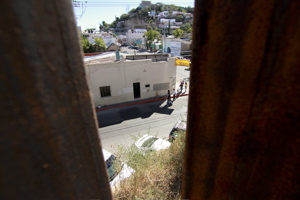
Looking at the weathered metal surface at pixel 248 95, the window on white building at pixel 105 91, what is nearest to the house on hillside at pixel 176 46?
the window on white building at pixel 105 91

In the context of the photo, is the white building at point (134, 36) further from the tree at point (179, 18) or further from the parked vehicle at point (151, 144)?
the parked vehicle at point (151, 144)

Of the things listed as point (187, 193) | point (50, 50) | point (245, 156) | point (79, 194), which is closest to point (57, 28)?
point (50, 50)

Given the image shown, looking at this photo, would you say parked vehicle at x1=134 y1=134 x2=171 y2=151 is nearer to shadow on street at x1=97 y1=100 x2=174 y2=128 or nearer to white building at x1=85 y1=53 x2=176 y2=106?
shadow on street at x1=97 y1=100 x2=174 y2=128

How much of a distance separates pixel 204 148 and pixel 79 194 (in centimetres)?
75

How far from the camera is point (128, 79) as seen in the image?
1409 cm

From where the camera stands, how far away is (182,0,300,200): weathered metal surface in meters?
0.61

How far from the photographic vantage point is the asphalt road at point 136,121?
10.3 m

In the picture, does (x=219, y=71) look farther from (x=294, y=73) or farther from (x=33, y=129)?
(x=33, y=129)

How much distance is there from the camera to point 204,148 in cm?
104

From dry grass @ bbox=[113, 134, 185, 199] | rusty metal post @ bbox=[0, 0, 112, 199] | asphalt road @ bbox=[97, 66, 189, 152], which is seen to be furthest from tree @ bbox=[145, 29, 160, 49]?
rusty metal post @ bbox=[0, 0, 112, 199]

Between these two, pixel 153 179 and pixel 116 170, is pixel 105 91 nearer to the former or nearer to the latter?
pixel 116 170

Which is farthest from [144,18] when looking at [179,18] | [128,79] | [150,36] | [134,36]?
[128,79]

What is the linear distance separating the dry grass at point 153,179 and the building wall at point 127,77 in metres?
9.77

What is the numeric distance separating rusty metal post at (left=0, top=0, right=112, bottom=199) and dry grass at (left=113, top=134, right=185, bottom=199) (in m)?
2.89
